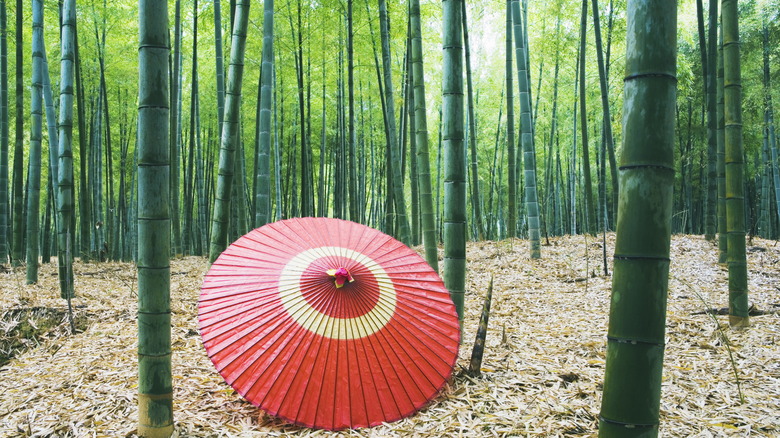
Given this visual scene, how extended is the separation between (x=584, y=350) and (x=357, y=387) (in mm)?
1584

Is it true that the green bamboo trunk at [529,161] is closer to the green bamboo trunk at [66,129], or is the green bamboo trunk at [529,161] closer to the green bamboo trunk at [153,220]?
the green bamboo trunk at [66,129]

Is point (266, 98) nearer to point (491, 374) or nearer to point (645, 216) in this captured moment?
point (491, 374)

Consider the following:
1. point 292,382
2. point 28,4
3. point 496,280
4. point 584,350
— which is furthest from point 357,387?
point 28,4

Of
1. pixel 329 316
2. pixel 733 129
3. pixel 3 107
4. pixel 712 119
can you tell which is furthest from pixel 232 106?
pixel 712 119

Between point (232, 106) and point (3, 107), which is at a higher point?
point (3, 107)

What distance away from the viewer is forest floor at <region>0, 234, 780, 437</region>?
2016mm

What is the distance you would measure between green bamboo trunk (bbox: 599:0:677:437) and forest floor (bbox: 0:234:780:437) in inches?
42.1

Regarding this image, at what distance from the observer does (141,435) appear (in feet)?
5.85

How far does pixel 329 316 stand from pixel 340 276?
0.58ft

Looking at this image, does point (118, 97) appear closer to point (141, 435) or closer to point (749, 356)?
point (141, 435)

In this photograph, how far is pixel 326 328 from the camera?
2.12m

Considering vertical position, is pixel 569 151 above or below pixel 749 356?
above

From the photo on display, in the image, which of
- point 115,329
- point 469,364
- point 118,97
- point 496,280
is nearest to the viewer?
point 469,364

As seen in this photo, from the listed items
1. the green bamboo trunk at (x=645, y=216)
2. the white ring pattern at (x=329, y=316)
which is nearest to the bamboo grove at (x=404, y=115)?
the green bamboo trunk at (x=645, y=216)
